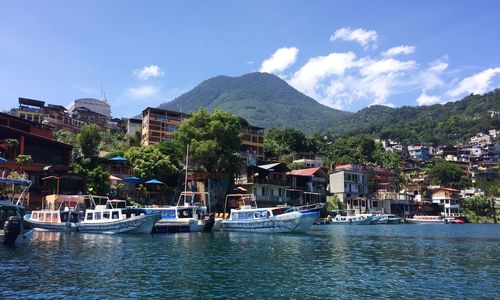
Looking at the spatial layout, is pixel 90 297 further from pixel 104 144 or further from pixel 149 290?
pixel 104 144

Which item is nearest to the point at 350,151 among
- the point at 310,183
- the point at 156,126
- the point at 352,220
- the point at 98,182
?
the point at 310,183

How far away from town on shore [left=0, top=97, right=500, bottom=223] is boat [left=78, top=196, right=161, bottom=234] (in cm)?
1004

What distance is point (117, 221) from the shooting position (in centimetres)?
4075

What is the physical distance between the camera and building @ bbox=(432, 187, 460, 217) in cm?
10588

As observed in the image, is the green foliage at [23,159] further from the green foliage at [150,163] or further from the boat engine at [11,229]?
the boat engine at [11,229]

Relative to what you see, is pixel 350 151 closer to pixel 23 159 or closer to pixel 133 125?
pixel 133 125

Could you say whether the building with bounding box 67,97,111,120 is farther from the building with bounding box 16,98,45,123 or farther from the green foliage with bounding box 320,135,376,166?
the green foliage with bounding box 320,135,376,166

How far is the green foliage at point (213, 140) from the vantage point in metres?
61.5

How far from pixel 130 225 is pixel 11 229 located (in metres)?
13.5

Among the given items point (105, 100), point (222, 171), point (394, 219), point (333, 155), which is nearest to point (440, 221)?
point (394, 219)

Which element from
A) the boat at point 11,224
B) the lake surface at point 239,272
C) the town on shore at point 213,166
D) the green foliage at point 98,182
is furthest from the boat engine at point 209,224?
the boat at point 11,224

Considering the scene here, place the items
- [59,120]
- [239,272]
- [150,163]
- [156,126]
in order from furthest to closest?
[59,120] < [156,126] < [150,163] < [239,272]

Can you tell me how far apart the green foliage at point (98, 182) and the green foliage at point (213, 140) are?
12.6 metres

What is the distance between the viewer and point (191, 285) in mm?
17703
